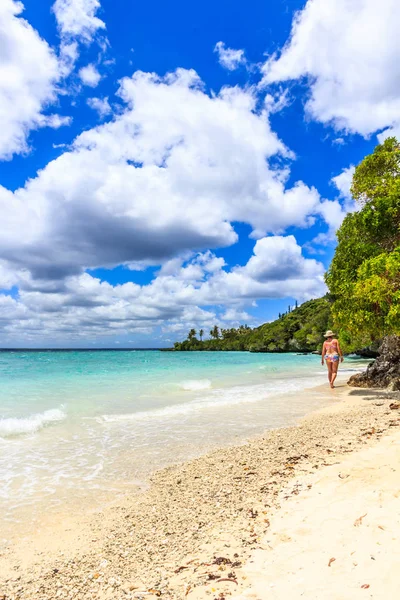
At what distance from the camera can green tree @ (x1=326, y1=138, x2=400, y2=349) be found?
11562 millimetres

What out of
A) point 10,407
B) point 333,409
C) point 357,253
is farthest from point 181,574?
point 10,407

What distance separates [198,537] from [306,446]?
3.91 metres

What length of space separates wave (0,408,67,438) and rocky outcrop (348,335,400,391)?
1328 centimetres

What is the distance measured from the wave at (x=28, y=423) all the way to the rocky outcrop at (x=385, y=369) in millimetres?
13284

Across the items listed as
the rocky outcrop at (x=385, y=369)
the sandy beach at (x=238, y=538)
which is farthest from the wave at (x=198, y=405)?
the sandy beach at (x=238, y=538)

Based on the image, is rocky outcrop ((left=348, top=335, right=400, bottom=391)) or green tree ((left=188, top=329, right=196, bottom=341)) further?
green tree ((left=188, top=329, right=196, bottom=341))

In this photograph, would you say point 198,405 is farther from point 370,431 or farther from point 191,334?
point 191,334

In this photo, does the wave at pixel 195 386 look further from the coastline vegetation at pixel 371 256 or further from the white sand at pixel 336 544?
the white sand at pixel 336 544

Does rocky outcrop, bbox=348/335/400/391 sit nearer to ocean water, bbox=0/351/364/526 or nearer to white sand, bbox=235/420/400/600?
ocean water, bbox=0/351/364/526

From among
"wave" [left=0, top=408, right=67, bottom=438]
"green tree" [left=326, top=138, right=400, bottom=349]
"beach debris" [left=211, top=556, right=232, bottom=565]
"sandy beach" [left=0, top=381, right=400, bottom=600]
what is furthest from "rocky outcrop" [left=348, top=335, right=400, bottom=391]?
"beach debris" [left=211, top=556, right=232, bottom=565]

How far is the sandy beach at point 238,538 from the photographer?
10.4 feet

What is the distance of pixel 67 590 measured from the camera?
3.57 metres

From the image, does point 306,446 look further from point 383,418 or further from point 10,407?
point 10,407

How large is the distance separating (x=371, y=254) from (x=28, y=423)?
1309 centimetres
